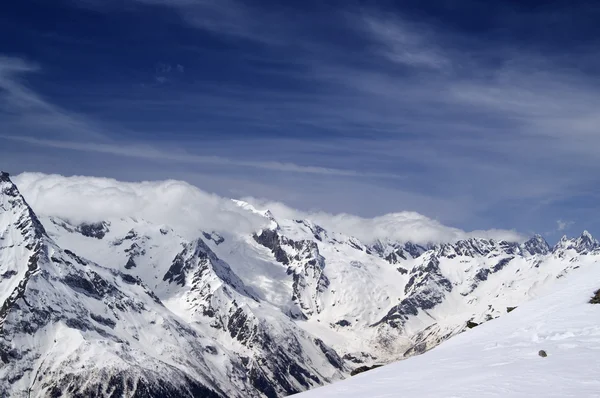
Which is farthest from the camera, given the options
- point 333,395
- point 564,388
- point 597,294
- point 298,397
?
point 597,294

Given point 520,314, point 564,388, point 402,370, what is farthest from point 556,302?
point 564,388

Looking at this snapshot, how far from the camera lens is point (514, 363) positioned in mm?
32719

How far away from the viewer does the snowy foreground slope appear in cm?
2666

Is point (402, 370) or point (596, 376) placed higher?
point (596, 376)

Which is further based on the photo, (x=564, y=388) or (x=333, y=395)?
(x=333, y=395)

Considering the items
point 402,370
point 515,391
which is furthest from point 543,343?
point 515,391

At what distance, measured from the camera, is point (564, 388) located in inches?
997

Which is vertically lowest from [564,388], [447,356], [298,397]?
[298,397]

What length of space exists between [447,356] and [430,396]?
14.4m

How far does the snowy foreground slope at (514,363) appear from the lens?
2666 cm

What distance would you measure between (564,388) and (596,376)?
273cm

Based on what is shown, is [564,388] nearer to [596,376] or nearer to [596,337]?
[596,376]

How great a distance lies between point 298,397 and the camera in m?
35.7

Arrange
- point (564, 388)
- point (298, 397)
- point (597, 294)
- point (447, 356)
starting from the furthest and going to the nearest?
point (597, 294) < point (447, 356) < point (298, 397) < point (564, 388)
